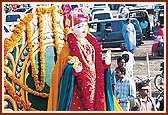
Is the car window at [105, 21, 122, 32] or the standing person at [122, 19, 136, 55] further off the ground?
the car window at [105, 21, 122, 32]

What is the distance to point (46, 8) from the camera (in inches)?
221

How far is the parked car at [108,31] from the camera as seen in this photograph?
18.4ft

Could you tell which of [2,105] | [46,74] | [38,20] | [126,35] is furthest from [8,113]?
[126,35]

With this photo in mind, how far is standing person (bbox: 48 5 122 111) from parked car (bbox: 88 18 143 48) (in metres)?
0.05

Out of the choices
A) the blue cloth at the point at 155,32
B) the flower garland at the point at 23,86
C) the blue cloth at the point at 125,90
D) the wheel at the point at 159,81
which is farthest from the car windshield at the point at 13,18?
the wheel at the point at 159,81

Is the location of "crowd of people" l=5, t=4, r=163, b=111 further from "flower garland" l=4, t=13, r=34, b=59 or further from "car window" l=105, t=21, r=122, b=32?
"flower garland" l=4, t=13, r=34, b=59

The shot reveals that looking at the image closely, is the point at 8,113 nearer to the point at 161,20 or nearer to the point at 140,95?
the point at 140,95

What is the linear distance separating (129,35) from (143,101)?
1.84ft

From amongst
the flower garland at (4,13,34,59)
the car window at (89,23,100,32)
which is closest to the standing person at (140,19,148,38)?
the car window at (89,23,100,32)

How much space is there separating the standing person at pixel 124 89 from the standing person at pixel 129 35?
20 centimetres

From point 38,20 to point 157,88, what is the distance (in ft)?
3.73

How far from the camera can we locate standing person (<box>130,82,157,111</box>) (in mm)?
5645

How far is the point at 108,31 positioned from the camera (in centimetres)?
562

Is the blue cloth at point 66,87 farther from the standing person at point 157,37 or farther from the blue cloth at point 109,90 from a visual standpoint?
the standing person at point 157,37
